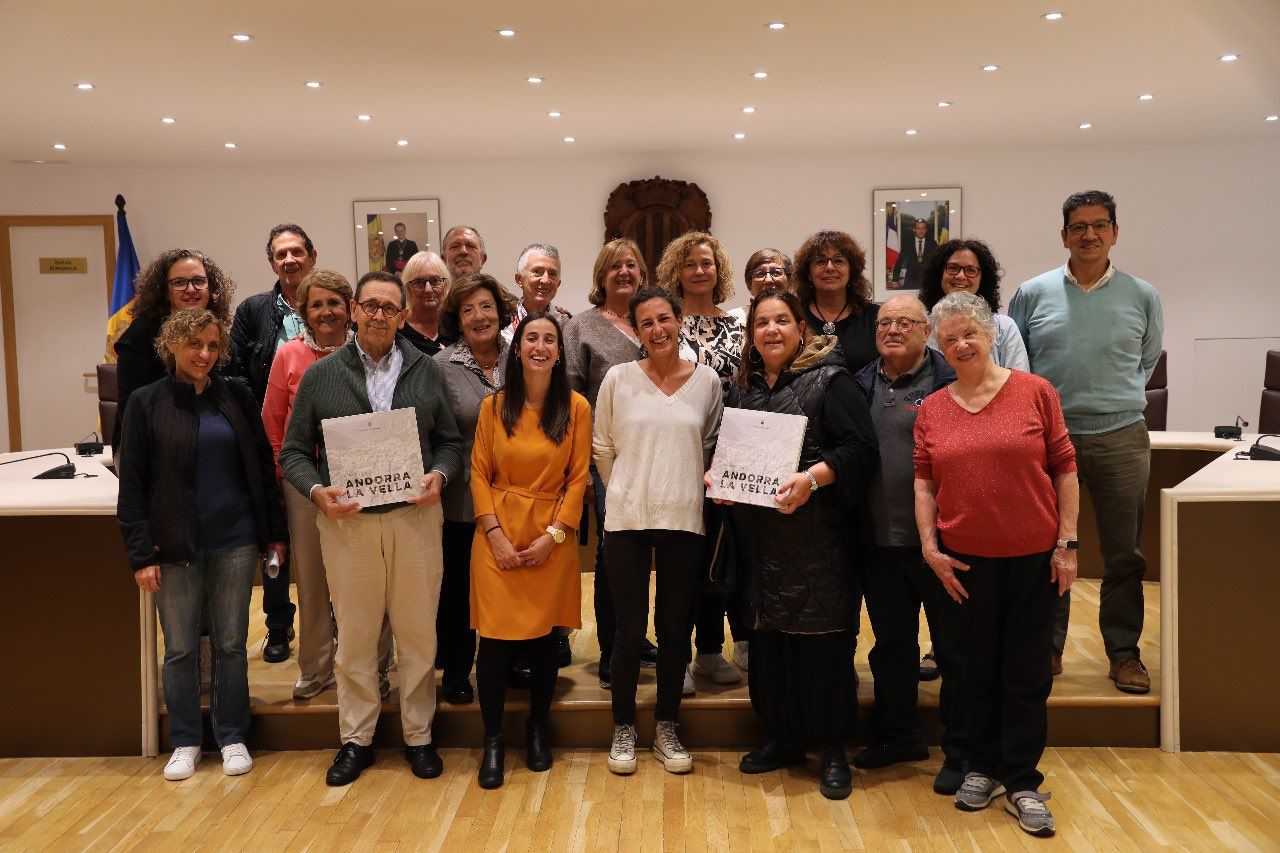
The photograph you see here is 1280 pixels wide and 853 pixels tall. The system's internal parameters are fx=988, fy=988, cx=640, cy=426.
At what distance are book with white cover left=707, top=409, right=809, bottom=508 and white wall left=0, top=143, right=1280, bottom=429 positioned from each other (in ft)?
21.4

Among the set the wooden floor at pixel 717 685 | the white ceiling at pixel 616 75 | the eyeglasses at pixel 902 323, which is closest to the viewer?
the eyeglasses at pixel 902 323

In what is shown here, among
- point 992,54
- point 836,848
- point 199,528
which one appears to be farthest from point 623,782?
point 992,54

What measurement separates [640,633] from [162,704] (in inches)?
68.2

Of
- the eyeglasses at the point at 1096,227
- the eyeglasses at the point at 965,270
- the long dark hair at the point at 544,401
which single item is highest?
the eyeglasses at the point at 1096,227

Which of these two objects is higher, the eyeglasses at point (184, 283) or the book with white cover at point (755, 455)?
the eyeglasses at point (184, 283)

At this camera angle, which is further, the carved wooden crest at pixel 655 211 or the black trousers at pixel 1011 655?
the carved wooden crest at pixel 655 211

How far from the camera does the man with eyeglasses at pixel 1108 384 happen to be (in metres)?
3.43

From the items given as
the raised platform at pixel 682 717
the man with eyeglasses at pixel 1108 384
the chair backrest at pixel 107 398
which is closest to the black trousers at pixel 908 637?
the raised platform at pixel 682 717

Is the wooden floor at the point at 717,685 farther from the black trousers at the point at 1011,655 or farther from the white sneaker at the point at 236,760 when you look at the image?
the black trousers at the point at 1011,655

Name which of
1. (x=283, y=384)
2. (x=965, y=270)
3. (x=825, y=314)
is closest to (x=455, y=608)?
(x=283, y=384)

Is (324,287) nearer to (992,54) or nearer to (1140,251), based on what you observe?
(992,54)

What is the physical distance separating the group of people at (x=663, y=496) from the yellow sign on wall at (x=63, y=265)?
7.03 m

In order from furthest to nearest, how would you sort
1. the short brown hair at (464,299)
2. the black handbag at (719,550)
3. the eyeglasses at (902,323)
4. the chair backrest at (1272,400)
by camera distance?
the chair backrest at (1272,400) → the short brown hair at (464,299) → the black handbag at (719,550) → the eyeglasses at (902,323)

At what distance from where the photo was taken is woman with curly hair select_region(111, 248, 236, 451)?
3.27 meters
